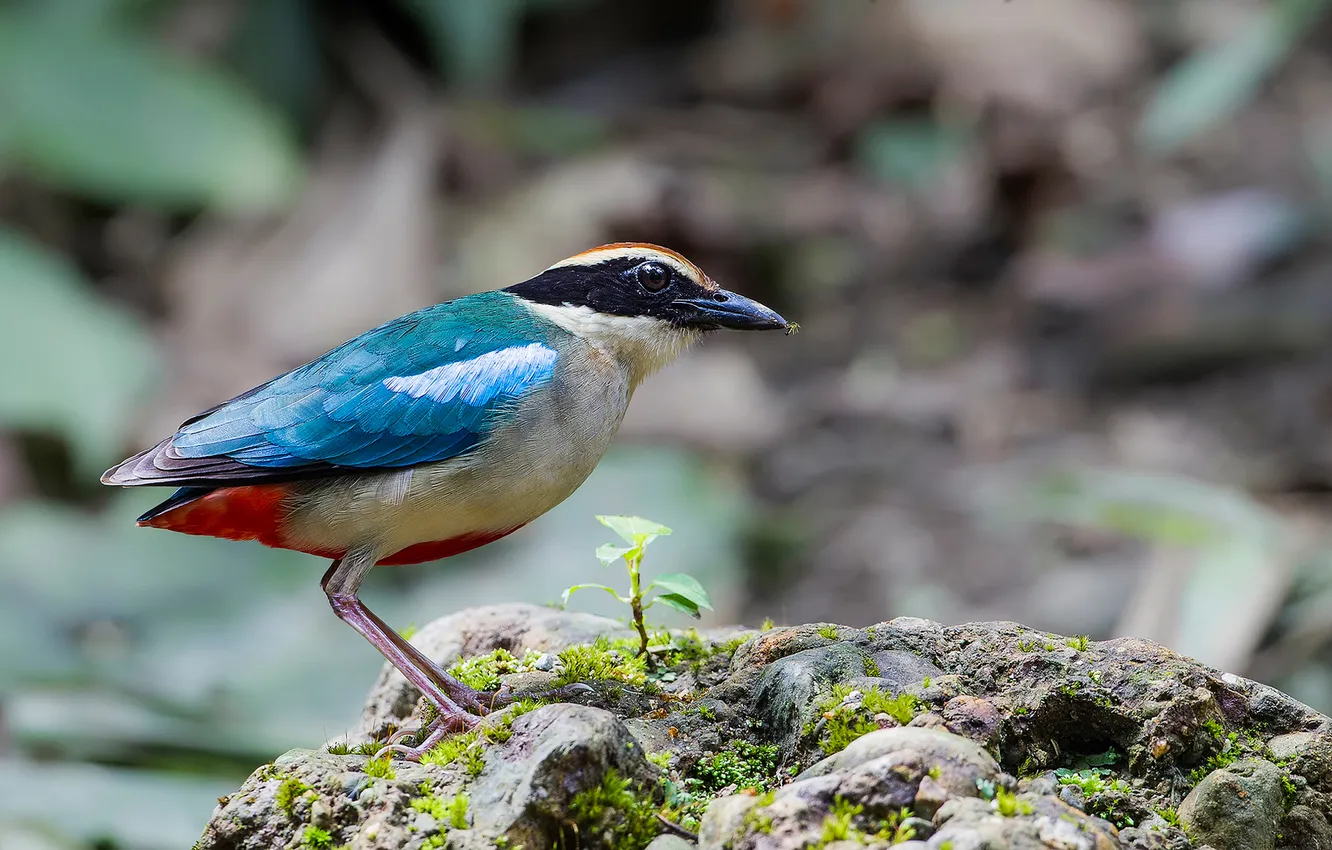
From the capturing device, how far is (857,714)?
3.10 metres

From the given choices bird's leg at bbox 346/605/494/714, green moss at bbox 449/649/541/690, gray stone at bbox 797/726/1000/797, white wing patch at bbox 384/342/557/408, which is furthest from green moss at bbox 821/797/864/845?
white wing patch at bbox 384/342/557/408

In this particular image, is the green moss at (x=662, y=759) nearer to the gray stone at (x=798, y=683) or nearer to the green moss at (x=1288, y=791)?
the gray stone at (x=798, y=683)

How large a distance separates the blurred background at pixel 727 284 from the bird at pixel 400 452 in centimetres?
151

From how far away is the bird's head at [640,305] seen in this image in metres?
4.38

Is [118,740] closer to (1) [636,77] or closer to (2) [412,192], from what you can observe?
(2) [412,192]

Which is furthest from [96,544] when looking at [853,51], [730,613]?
[853,51]

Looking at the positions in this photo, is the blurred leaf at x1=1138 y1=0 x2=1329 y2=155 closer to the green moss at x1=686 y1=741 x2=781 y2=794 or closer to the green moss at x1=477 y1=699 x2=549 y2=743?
the green moss at x1=686 y1=741 x2=781 y2=794

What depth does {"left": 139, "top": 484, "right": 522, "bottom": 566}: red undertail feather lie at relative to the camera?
4.00 metres

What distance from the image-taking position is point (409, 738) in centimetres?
370

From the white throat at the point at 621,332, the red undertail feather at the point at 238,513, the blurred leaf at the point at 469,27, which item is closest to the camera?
the red undertail feather at the point at 238,513

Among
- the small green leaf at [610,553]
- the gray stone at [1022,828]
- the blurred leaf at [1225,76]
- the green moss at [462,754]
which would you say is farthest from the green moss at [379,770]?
the blurred leaf at [1225,76]

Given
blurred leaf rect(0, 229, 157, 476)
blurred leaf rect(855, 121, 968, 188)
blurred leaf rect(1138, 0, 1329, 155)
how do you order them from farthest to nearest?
blurred leaf rect(855, 121, 968, 188), blurred leaf rect(1138, 0, 1329, 155), blurred leaf rect(0, 229, 157, 476)

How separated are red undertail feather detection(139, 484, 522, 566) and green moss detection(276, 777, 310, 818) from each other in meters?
1.12

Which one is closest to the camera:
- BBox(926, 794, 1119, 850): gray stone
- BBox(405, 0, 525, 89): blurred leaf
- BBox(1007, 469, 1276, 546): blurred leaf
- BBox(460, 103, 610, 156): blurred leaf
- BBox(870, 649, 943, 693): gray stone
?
BBox(926, 794, 1119, 850): gray stone
